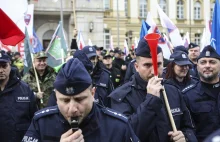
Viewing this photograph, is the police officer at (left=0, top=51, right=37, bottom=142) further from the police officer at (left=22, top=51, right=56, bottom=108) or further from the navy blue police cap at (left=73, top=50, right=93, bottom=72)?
the police officer at (left=22, top=51, right=56, bottom=108)

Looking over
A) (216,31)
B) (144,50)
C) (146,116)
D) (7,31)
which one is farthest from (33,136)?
(216,31)

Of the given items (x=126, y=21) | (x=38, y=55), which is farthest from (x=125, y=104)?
(x=126, y=21)

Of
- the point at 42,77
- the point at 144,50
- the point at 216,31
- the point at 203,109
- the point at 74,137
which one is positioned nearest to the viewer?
the point at 74,137

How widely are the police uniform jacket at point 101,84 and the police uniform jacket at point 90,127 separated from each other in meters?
3.21

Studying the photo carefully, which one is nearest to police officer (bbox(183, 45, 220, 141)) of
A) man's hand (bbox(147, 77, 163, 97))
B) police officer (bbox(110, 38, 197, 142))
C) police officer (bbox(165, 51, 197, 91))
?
police officer (bbox(110, 38, 197, 142))

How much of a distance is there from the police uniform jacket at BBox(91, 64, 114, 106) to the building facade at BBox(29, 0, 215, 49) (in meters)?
11.8

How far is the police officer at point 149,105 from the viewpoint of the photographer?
10.2ft

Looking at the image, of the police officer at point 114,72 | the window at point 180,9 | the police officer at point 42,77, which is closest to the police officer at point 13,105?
the police officer at point 42,77

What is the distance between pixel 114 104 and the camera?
137 inches

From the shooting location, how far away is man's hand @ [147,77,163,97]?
10.2 feet

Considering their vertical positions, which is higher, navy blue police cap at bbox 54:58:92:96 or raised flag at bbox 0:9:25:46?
raised flag at bbox 0:9:25:46

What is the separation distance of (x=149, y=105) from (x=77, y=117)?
938 millimetres

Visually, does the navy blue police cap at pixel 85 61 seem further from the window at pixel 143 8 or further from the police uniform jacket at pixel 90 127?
the window at pixel 143 8

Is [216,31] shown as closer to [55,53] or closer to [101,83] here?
[101,83]
